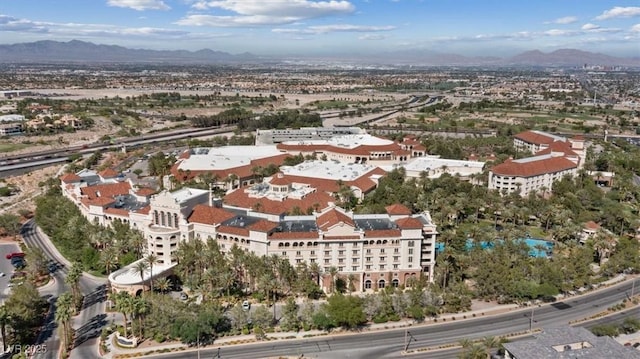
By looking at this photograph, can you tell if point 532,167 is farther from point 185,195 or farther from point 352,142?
point 185,195

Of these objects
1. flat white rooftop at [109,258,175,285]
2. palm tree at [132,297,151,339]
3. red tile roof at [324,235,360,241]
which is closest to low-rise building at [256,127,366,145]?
flat white rooftop at [109,258,175,285]

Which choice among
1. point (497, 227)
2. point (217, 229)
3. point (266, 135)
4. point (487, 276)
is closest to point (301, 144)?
point (266, 135)

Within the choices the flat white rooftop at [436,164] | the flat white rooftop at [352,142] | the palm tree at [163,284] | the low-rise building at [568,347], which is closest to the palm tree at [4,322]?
the palm tree at [163,284]

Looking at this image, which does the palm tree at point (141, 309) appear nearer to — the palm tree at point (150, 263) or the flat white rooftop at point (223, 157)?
the palm tree at point (150, 263)

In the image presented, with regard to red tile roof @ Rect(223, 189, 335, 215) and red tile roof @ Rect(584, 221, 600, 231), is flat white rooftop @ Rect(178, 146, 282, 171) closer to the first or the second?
red tile roof @ Rect(223, 189, 335, 215)

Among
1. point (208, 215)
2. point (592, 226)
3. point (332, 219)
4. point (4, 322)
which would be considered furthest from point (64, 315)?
point (592, 226)
